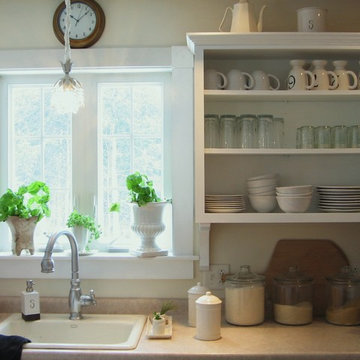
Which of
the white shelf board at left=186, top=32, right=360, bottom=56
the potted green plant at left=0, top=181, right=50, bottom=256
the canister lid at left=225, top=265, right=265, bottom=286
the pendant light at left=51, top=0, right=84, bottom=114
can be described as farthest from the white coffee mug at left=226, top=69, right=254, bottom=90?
the potted green plant at left=0, top=181, right=50, bottom=256

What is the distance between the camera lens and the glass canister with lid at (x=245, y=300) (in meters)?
2.55

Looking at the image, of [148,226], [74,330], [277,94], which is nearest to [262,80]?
[277,94]

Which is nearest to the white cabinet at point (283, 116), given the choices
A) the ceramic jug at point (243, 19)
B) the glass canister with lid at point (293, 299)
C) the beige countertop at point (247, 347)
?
the ceramic jug at point (243, 19)

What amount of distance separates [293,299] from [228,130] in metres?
0.84

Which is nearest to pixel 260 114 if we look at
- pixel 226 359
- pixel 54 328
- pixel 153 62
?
pixel 153 62

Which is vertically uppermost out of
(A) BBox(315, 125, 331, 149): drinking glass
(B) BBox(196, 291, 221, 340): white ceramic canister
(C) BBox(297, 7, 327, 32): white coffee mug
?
(C) BBox(297, 7, 327, 32): white coffee mug

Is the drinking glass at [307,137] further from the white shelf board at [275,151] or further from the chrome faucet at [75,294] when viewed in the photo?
the chrome faucet at [75,294]

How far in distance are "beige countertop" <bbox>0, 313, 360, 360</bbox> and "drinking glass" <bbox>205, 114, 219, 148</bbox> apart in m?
0.85

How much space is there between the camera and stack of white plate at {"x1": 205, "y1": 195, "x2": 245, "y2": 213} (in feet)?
8.41

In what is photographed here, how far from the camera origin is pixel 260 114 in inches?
110

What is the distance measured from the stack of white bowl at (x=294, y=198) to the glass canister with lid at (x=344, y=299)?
15.0 inches

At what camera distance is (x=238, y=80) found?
260 cm

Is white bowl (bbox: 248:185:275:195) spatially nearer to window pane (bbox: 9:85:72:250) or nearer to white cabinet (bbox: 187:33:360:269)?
white cabinet (bbox: 187:33:360:269)

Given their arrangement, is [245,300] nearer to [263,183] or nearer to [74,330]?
[263,183]
